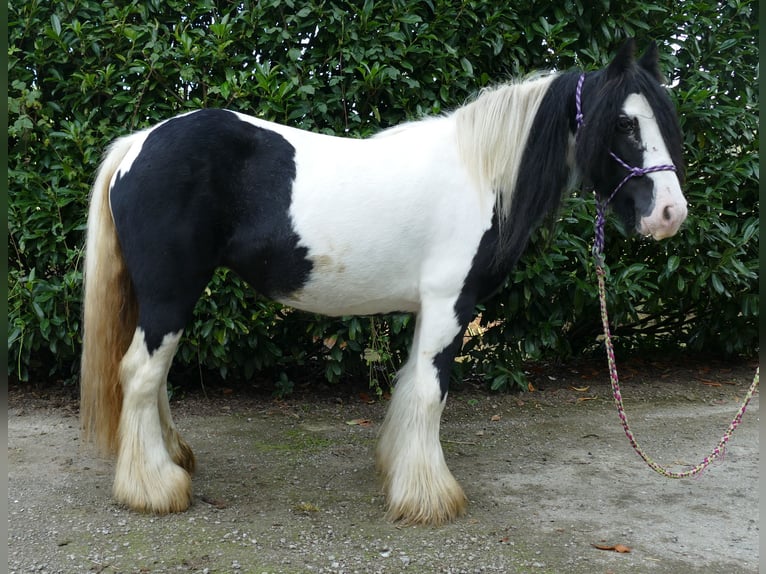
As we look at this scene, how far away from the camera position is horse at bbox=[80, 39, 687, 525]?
8.74 feet

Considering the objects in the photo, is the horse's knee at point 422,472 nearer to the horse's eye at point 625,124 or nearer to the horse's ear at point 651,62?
the horse's eye at point 625,124

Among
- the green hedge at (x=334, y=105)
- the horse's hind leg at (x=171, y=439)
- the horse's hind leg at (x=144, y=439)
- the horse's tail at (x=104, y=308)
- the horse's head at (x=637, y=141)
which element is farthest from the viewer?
the green hedge at (x=334, y=105)

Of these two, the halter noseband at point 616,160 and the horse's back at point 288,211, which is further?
the horse's back at point 288,211

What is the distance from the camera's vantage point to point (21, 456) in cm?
349

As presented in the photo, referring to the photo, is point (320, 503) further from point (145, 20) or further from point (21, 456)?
point (145, 20)

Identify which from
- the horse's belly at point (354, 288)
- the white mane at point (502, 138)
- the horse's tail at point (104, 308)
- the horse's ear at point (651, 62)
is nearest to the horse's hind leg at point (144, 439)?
the horse's tail at point (104, 308)

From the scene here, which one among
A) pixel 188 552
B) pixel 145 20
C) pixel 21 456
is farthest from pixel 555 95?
pixel 21 456

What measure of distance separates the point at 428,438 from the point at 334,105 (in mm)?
2276

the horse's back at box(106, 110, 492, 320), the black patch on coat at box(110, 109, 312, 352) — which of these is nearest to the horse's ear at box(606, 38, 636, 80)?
the horse's back at box(106, 110, 492, 320)

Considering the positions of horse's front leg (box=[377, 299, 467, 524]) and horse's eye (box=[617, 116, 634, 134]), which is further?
horse's front leg (box=[377, 299, 467, 524])

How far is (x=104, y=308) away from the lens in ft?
9.24

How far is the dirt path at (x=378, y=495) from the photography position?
8.05 ft

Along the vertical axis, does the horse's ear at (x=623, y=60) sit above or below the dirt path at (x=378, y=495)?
above

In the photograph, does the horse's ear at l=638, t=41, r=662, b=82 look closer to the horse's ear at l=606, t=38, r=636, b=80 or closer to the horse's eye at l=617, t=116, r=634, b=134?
the horse's ear at l=606, t=38, r=636, b=80
